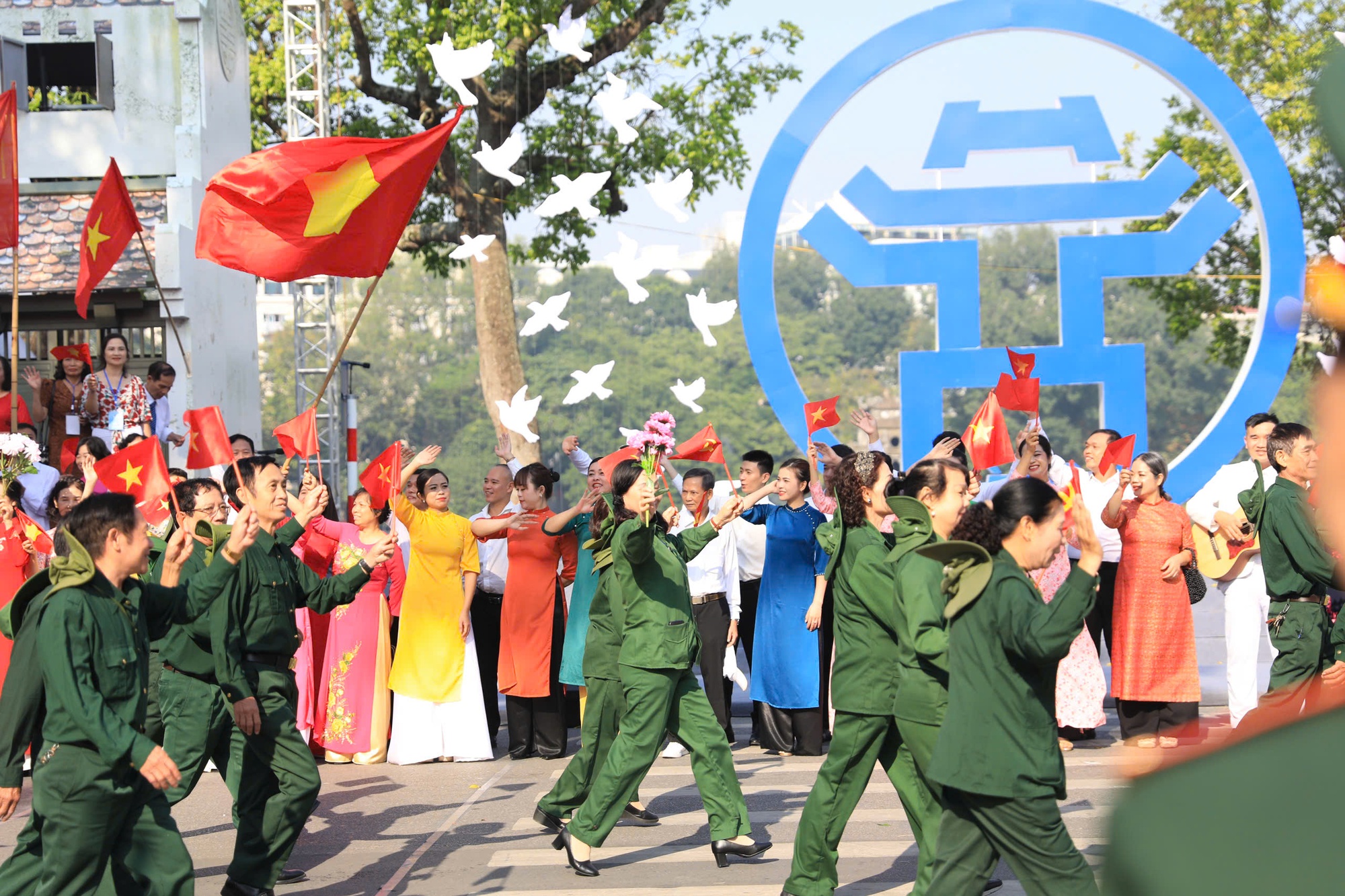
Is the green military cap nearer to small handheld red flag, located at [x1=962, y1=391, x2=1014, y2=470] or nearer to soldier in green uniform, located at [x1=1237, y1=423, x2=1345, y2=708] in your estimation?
soldier in green uniform, located at [x1=1237, y1=423, x2=1345, y2=708]

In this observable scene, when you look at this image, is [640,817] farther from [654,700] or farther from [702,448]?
[702,448]

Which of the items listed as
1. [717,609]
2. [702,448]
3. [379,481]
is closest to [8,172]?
[379,481]

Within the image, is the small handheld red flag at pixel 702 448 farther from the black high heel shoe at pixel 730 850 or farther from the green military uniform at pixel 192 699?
the green military uniform at pixel 192 699

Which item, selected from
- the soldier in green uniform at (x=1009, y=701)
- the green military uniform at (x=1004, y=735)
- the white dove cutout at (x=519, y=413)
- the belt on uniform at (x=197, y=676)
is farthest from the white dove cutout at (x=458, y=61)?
the green military uniform at (x=1004, y=735)

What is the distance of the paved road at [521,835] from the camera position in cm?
567

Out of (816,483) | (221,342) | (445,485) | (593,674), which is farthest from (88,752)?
(221,342)

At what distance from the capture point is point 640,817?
22.2 ft

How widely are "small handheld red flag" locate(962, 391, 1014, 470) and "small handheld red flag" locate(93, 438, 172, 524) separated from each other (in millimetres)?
4709

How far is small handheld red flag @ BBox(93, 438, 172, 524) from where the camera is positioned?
7.02 meters

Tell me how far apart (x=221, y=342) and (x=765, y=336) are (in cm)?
675

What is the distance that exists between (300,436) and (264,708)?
3144mm

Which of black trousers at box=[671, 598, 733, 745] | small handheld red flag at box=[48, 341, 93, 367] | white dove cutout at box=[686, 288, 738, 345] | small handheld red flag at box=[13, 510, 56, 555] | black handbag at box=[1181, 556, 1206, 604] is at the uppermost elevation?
white dove cutout at box=[686, 288, 738, 345]

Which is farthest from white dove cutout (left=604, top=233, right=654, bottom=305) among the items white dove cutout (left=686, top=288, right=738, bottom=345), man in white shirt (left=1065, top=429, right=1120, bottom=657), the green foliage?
the green foliage

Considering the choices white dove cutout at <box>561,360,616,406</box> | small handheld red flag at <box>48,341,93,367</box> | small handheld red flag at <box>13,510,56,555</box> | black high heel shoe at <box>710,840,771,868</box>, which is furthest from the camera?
small handheld red flag at <box>48,341,93,367</box>
